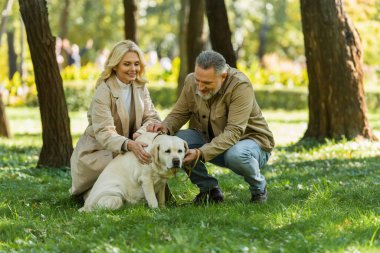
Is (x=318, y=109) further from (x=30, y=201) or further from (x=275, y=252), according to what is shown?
(x=275, y=252)

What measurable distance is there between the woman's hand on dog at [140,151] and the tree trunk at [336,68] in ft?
22.6

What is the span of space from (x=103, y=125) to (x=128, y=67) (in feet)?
2.24

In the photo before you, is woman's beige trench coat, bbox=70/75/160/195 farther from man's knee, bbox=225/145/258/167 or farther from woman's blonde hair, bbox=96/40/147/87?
man's knee, bbox=225/145/258/167

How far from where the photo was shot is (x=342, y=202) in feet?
25.3

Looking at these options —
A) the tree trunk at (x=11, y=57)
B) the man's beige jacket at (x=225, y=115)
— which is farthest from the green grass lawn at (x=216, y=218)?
the tree trunk at (x=11, y=57)

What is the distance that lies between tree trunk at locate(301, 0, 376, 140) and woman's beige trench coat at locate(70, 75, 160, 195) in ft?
19.8

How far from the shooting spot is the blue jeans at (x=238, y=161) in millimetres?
7297

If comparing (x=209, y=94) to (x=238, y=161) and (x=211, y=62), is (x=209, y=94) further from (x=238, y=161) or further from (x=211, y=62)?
(x=238, y=161)

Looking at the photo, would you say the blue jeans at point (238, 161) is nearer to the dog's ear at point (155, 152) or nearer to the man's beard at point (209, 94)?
the man's beard at point (209, 94)

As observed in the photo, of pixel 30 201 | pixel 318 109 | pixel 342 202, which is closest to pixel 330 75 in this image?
pixel 318 109

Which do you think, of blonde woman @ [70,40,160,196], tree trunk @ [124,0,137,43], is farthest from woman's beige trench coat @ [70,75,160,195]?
tree trunk @ [124,0,137,43]

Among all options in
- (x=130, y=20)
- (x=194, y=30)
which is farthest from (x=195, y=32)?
(x=130, y=20)

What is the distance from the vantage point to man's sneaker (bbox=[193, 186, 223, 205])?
7.73 m

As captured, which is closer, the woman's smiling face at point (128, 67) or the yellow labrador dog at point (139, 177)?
the yellow labrador dog at point (139, 177)
